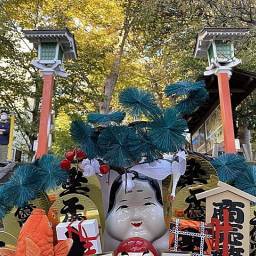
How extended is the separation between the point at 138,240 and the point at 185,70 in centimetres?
1060

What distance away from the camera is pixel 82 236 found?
276 centimetres

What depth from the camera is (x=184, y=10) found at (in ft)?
41.3

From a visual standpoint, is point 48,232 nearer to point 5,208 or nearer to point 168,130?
point 5,208

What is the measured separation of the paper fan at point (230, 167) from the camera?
10.4ft

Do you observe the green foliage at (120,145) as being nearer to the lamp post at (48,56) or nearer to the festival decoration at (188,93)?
the festival decoration at (188,93)

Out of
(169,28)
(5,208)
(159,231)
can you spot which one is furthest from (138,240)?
(169,28)

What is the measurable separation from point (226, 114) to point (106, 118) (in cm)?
532

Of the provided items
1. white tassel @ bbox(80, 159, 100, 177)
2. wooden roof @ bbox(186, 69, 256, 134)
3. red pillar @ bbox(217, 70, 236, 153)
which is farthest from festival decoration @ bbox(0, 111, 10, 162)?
white tassel @ bbox(80, 159, 100, 177)

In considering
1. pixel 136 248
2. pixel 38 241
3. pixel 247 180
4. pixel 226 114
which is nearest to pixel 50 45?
pixel 226 114

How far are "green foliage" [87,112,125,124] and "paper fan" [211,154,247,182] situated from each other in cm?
92

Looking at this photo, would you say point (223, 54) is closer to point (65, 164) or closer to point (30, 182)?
point (65, 164)

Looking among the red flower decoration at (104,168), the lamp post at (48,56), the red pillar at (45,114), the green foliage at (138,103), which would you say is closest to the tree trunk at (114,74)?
the lamp post at (48,56)

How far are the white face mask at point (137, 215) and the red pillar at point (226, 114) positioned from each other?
4600 millimetres

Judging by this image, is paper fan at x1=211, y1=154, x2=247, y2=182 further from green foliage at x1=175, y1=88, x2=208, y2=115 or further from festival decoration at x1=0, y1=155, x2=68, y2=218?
festival decoration at x1=0, y1=155, x2=68, y2=218
